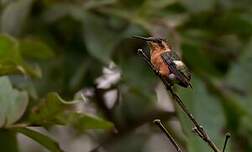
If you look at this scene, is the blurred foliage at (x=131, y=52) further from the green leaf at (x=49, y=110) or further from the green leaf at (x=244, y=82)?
the green leaf at (x=49, y=110)

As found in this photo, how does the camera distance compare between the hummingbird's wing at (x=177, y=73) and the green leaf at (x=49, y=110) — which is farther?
the green leaf at (x=49, y=110)

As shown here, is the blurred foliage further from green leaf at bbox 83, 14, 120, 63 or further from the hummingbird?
the hummingbird

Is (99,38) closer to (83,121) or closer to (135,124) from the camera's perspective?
(135,124)

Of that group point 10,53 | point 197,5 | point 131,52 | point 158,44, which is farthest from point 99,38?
point 158,44

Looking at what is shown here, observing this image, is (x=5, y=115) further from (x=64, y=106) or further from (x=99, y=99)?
(x=99, y=99)

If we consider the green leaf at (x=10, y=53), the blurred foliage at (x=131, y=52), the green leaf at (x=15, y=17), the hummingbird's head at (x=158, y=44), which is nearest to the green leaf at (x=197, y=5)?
the blurred foliage at (x=131, y=52)

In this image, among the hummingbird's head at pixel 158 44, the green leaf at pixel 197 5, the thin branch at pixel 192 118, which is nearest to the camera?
the thin branch at pixel 192 118

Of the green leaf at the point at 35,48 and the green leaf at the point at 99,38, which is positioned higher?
the green leaf at the point at 35,48
